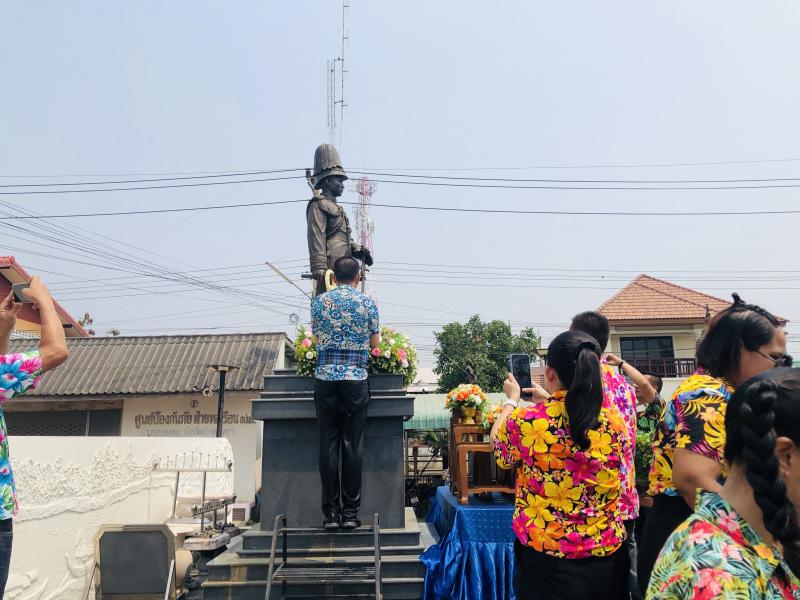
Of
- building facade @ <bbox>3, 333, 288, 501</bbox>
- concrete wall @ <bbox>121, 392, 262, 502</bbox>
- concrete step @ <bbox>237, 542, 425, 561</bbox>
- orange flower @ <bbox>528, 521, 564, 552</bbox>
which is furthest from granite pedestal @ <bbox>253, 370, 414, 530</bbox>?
concrete wall @ <bbox>121, 392, 262, 502</bbox>

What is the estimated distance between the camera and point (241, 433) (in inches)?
542

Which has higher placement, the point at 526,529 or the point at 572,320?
the point at 572,320

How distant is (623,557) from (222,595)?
3.27 metres

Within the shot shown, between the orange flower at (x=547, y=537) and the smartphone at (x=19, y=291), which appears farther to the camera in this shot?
the smartphone at (x=19, y=291)

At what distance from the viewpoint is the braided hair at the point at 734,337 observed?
2168 mm

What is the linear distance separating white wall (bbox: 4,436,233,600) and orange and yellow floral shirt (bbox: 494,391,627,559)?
16.1ft

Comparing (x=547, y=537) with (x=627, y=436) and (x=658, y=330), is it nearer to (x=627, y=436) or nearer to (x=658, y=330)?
(x=627, y=436)

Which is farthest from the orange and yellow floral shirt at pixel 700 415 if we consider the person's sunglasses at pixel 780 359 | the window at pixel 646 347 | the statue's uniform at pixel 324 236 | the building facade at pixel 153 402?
the window at pixel 646 347

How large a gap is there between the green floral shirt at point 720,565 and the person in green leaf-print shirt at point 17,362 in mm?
2357

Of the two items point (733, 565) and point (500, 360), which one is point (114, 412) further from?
point (500, 360)

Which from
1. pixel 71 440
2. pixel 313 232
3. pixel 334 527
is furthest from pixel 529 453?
pixel 71 440

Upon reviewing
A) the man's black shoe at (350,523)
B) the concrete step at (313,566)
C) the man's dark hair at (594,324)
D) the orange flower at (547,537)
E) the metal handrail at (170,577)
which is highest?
the man's dark hair at (594,324)

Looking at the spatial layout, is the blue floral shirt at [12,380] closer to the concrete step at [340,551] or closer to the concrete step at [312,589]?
the concrete step at [312,589]

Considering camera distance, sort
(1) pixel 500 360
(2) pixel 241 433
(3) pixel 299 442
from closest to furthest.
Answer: (3) pixel 299 442 < (2) pixel 241 433 < (1) pixel 500 360
